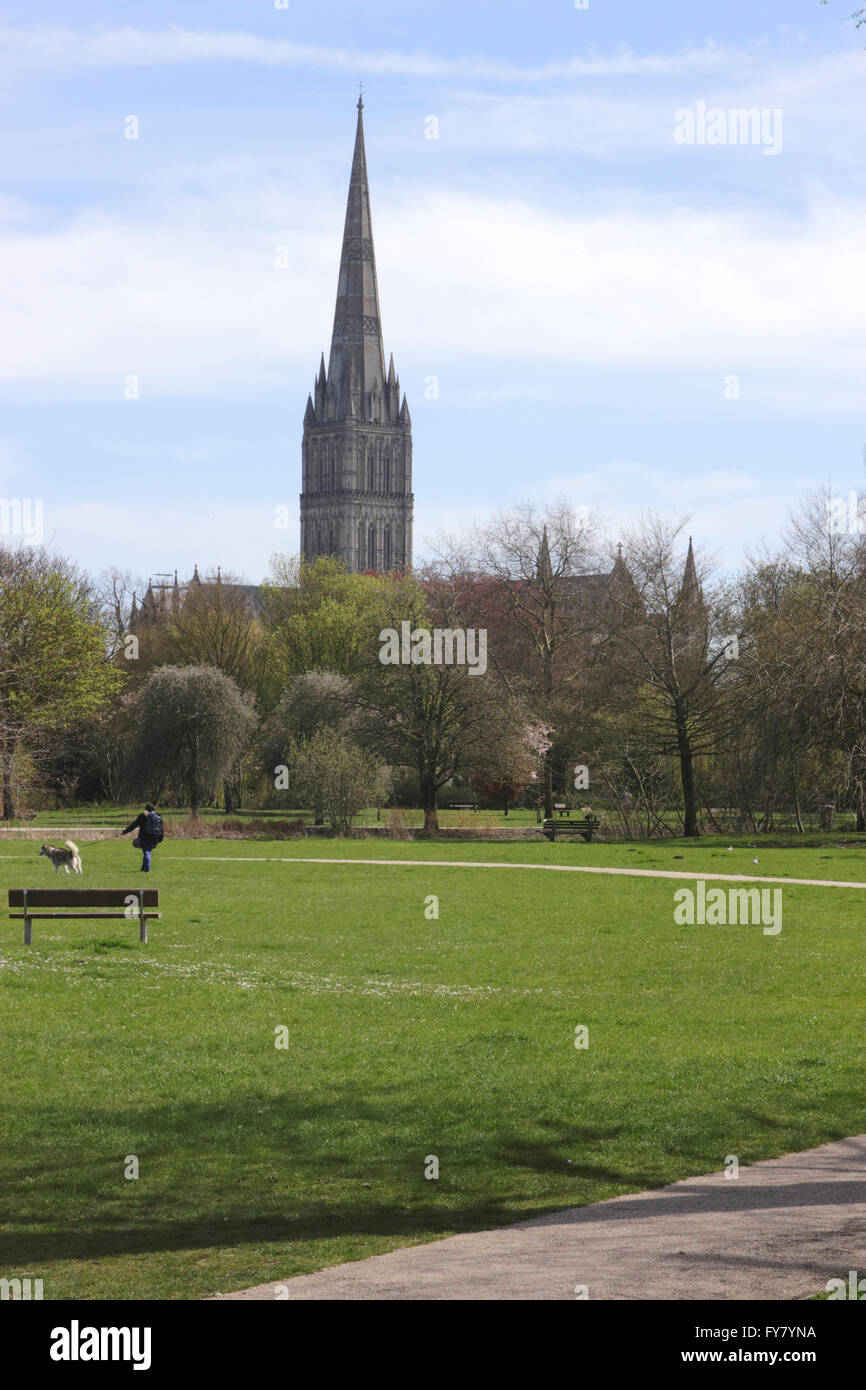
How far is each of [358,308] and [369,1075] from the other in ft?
505

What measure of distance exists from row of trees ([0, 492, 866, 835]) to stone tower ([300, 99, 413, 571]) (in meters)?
100

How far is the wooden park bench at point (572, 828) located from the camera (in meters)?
48.4

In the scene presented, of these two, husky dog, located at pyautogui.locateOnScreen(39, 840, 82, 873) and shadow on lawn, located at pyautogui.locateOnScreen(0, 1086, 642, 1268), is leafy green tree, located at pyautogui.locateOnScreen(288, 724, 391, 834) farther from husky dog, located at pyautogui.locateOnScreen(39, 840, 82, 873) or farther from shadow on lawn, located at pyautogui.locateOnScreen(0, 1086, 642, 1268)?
shadow on lawn, located at pyautogui.locateOnScreen(0, 1086, 642, 1268)

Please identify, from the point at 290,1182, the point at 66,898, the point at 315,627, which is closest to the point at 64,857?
the point at 66,898

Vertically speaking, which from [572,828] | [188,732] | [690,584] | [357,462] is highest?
[357,462]

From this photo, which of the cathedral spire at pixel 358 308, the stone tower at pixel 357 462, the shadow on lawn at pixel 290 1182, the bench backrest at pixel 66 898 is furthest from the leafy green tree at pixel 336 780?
the stone tower at pixel 357 462

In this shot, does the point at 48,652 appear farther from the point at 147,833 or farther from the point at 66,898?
the point at 66,898

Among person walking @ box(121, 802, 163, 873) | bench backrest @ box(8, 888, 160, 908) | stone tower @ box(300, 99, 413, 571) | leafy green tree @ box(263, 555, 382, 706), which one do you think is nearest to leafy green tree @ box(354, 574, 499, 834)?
leafy green tree @ box(263, 555, 382, 706)

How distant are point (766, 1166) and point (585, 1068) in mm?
3094

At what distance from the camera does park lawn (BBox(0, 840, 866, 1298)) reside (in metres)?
8.78

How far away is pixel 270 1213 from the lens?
351 inches

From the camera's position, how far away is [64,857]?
96.3 ft
